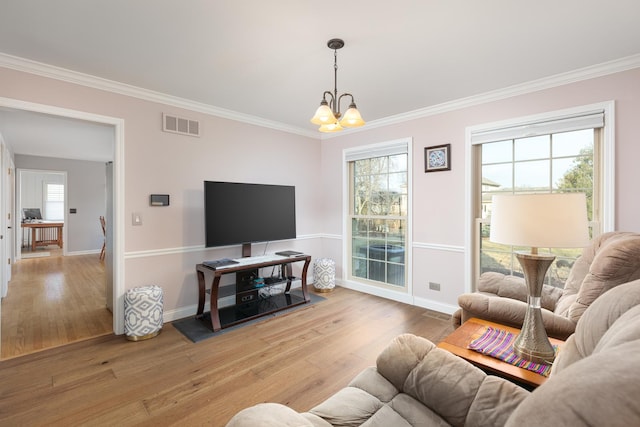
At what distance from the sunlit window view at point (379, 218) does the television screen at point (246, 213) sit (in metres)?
1.09

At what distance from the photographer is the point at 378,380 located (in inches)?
56.4

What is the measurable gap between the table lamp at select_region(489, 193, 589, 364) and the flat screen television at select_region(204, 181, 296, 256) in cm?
275

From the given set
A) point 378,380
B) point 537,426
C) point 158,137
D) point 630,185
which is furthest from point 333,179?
point 537,426

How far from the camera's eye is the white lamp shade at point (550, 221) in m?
1.34

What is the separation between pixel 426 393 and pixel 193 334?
8.23ft

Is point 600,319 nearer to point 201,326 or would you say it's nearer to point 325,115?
point 325,115

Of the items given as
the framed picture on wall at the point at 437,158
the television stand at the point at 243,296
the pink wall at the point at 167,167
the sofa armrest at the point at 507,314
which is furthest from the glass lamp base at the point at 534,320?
the pink wall at the point at 167,167

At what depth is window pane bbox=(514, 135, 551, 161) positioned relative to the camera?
9.62 feet

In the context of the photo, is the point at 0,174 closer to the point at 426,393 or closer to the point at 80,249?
the point at 426,393

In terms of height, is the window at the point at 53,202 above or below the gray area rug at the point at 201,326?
above

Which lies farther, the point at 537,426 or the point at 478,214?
the point at 478,214

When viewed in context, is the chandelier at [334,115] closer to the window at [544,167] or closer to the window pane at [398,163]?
the window at [544,167]

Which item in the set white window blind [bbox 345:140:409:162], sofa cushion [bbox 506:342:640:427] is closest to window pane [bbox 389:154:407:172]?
white window blind [bbox 345:140:409:162]

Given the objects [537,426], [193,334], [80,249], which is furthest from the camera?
[80,249]
